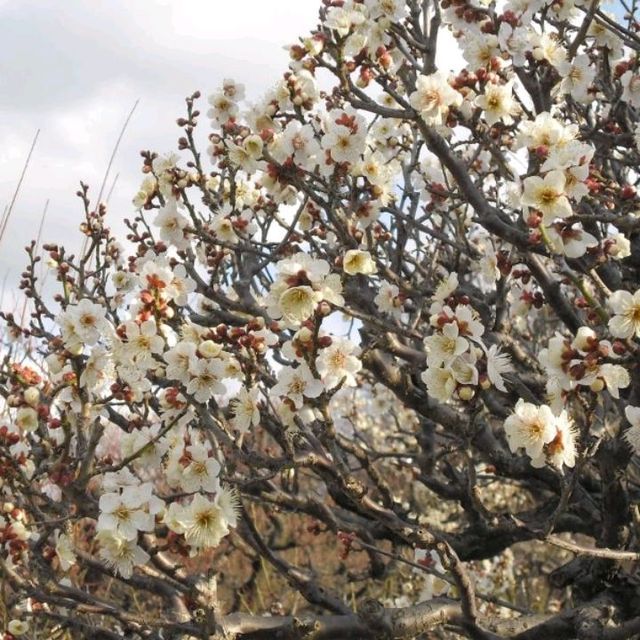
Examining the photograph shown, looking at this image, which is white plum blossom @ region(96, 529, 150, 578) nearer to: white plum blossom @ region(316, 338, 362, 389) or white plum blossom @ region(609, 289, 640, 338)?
white plum blossom @ region(316, 338, 362, 389)

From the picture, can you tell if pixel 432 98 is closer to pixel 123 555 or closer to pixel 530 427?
pixel 530 427

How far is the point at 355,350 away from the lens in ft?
9.95

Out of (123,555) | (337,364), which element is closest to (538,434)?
(337,364)

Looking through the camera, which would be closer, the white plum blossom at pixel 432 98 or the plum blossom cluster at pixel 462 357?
the plum blossom cluster at pixel 462 357

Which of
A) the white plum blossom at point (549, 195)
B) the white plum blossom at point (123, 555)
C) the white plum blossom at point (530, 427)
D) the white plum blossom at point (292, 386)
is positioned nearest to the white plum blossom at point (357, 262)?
the white plum blossom at point (292, 386)

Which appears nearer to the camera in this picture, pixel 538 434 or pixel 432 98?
pixel 538 434

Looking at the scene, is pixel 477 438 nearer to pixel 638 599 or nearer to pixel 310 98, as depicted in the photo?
pixel 638 599

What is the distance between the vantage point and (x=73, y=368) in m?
3.32

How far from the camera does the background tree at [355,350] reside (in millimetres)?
2816

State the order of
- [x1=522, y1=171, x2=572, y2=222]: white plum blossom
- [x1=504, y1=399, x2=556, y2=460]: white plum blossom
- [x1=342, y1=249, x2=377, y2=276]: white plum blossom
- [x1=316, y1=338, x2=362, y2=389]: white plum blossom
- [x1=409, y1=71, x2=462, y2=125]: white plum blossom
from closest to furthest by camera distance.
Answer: [x1=504, y1=399, x2=556, y2=460]: white plum blossom < [x1=522, y1=171, x2=572, y2=222]: white plum blossom < [x1=316, y1=338, x2=362, y2=389]: white plum blossom < [x1=409, y1=71, x2=462, y2=125]: white plum blossom < [x1=342, y1=249, x2=377, y2=276]: white plum blossom

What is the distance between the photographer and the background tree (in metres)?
2.82

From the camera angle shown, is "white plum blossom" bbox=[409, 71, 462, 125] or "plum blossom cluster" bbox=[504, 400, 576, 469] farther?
"white plum blossom" bbox=[409, 71, 462, 125]

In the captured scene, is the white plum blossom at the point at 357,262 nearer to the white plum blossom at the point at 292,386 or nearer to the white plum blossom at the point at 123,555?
the white plum blossom at the point at 292,386

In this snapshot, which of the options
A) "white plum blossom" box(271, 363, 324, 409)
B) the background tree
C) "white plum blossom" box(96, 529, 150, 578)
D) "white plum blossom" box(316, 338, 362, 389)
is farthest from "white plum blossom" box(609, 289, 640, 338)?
"white plum blossom" box(96, 529, 150, 578)
